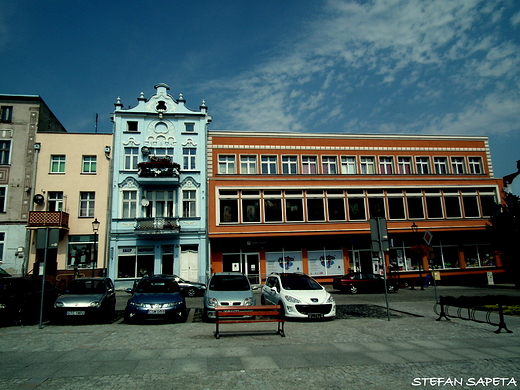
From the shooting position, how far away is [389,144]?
32969 millimetres

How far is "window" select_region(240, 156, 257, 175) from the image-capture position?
3073cm

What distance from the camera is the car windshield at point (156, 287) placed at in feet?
42.5

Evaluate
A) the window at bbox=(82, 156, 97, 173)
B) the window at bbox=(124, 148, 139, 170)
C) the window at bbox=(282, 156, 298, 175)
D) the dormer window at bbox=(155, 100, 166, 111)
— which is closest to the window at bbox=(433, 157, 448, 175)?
the window at bbox=(282, 156, 298, 175)

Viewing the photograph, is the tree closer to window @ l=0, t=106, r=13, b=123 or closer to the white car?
the white car

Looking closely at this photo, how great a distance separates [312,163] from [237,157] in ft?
21.5

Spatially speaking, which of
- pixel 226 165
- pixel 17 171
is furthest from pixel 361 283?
pixel 17 171

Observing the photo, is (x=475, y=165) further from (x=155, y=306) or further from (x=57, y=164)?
(x=57, y=164)

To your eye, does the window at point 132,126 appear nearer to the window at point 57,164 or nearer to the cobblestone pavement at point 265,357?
the window at point 57,164

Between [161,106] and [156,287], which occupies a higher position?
[161,106]

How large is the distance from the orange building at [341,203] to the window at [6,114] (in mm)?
16054

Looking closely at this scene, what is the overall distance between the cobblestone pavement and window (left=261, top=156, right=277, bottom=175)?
2053 centimetres

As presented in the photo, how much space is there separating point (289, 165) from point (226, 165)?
17.7ft

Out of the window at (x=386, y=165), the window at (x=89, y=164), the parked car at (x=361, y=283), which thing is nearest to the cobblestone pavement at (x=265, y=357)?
the parked car at (x=361, y=283)

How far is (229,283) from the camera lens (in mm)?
13547
